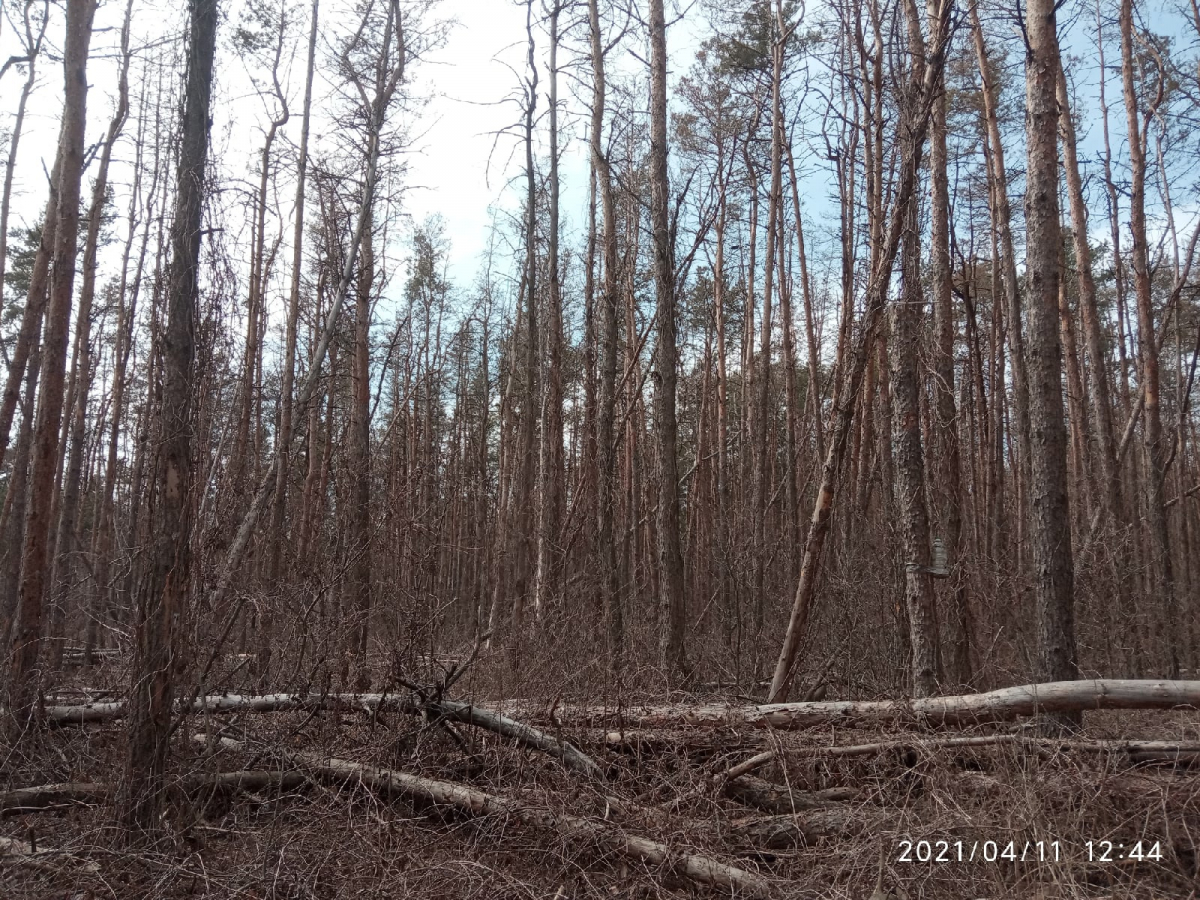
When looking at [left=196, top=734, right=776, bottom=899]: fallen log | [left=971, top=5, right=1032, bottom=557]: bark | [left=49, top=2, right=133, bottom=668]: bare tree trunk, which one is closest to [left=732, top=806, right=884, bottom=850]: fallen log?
[left=196, top=734, right=776, bottom=899]: fallen log

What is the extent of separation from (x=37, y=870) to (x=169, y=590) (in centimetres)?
146

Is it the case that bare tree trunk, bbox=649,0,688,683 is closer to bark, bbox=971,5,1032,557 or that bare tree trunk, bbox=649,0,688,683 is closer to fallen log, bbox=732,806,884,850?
fallen log, bbox=732,806,884,850

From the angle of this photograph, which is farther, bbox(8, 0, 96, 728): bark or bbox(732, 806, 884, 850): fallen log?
bbox(8, 0, 96, 728): bark

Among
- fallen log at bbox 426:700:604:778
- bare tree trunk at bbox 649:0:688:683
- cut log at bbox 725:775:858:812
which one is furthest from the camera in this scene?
bare tree trunk at bbox 649:0:688:683

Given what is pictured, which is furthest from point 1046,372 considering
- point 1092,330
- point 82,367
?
point 82,367

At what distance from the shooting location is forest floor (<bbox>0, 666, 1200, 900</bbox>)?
321cm

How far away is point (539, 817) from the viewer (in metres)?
4.04

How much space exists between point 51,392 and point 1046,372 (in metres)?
8.09

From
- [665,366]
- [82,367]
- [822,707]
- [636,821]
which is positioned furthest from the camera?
[82,367]

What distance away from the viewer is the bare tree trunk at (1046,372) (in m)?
4.96

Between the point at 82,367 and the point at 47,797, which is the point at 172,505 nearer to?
the point at 47,797

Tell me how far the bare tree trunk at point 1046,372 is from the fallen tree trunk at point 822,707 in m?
0.62

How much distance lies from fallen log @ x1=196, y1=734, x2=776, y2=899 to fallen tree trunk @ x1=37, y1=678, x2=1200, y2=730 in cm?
41

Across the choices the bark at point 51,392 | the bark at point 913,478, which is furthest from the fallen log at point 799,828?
the bark at point 51,392
